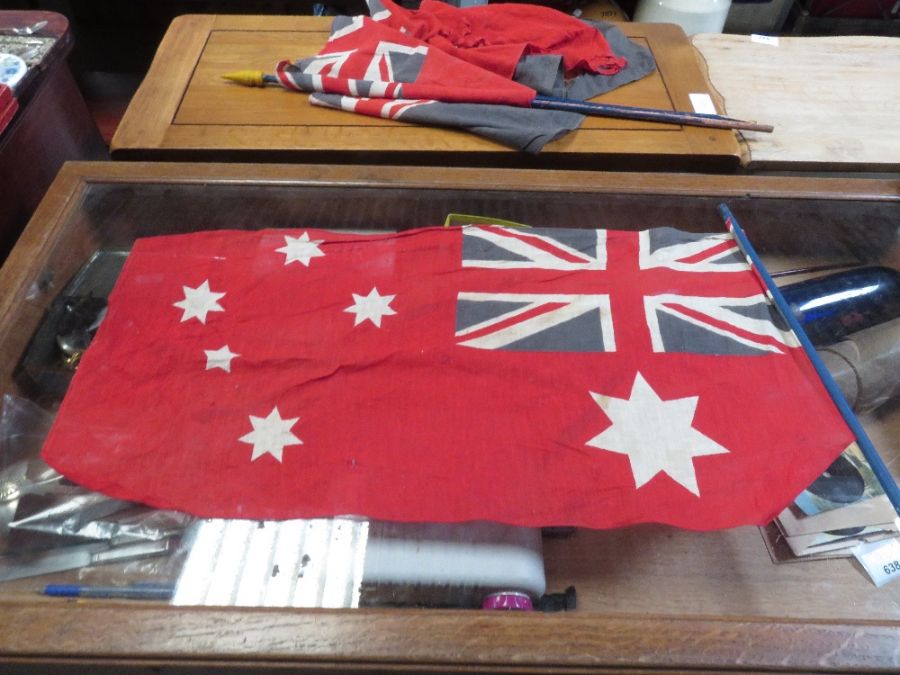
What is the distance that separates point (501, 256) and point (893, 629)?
66cm

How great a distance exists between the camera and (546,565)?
76 centimetres

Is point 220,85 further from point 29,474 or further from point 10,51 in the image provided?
point 29,474

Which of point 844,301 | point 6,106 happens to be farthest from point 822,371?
point 6,106

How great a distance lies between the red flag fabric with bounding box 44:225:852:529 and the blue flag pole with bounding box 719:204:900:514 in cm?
1

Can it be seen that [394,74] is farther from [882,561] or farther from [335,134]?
[882,561]

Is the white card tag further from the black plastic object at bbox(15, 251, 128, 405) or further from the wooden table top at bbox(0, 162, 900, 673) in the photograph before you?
the black plastic object at bbox(15, 251, 128, 405)

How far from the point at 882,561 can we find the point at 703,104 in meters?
0.97

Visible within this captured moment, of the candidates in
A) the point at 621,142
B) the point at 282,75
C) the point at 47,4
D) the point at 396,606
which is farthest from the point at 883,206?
the point at 47,4

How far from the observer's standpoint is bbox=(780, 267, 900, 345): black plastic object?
91 cm

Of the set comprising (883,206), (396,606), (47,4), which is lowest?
(47,4)

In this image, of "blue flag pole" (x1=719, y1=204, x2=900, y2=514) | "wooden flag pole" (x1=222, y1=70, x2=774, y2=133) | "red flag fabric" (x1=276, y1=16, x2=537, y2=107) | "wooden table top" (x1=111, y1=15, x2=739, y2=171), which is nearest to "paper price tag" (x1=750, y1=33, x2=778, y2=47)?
"wooden table top" (x1=111, y1=15, x2=739, y2=171)

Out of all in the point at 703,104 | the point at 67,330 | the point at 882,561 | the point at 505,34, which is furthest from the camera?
the point at 505,34

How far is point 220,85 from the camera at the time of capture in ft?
4.32

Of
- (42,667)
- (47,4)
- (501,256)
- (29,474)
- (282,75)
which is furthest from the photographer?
(47,4)
